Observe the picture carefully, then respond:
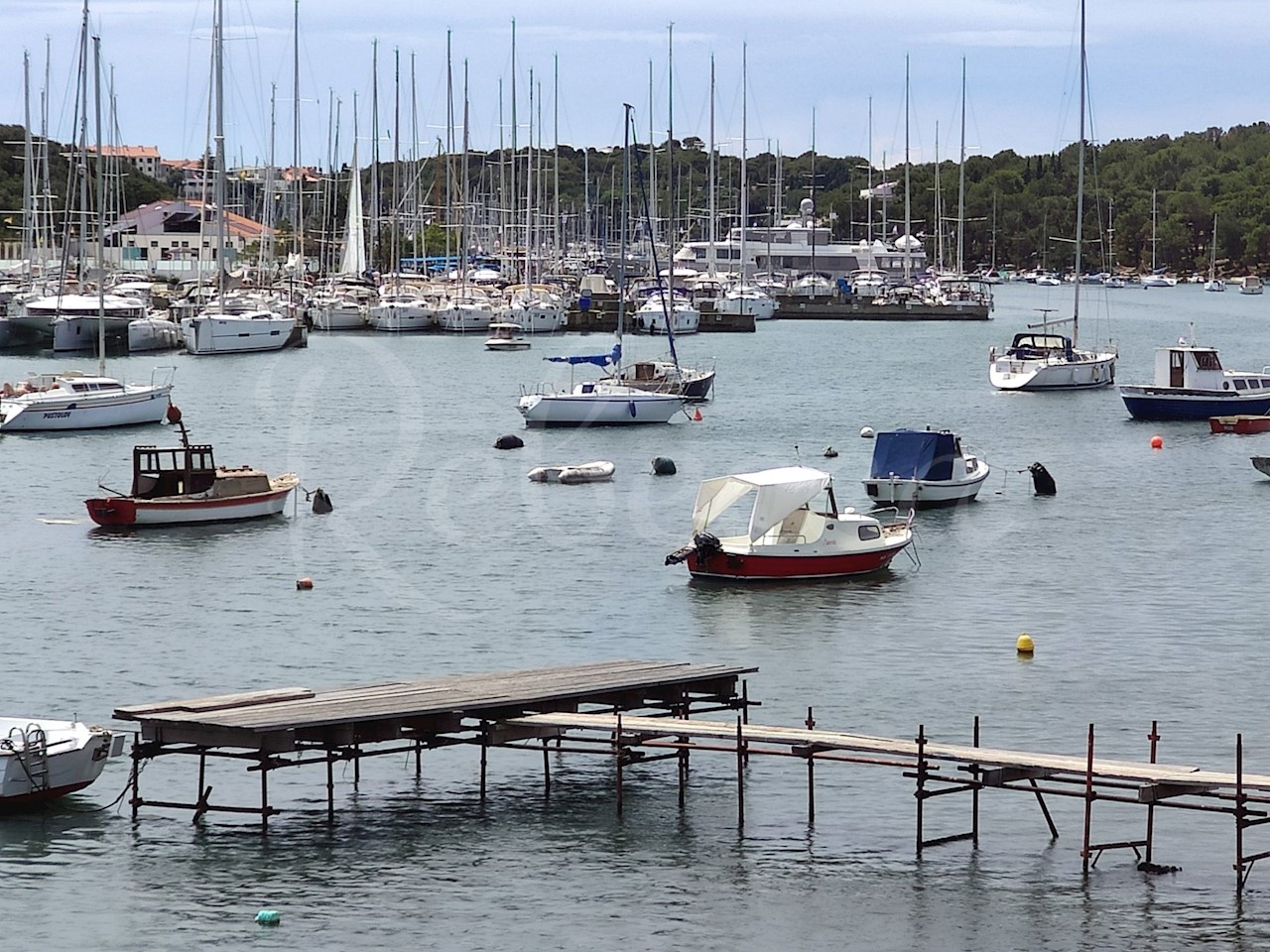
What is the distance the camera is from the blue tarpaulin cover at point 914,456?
7325 cm

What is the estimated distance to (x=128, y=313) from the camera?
15162cm

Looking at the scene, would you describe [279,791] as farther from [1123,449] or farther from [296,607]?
[1123,449]

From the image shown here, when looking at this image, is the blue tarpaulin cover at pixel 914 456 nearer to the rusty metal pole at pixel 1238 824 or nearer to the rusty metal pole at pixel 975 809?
the rusty metal pole at pixel 975 809

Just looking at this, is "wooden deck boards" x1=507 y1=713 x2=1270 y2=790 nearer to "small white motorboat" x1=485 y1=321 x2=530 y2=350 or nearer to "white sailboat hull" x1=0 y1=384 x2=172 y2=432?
"white sailboat hull" x1=0 y1=384 x2=172 y2=432

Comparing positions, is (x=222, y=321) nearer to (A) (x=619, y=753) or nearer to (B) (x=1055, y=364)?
(B) (x=1055, y=364)

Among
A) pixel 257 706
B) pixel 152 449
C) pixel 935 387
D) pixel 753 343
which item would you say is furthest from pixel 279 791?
pixel 753 343

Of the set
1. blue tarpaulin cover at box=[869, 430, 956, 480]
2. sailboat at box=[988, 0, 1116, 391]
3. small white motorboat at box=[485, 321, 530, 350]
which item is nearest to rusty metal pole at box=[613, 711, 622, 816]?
blue tarpaulin cover at box=[869, 430, 956, 480]

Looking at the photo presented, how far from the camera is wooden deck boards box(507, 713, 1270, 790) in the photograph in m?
32.1

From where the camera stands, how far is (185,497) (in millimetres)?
69188

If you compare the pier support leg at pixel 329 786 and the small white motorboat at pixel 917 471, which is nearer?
the pier support leg at pixel 329 786

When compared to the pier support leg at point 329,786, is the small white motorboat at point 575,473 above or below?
above

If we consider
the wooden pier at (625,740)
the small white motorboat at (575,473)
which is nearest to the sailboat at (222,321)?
the small white motorboat at (575,473)

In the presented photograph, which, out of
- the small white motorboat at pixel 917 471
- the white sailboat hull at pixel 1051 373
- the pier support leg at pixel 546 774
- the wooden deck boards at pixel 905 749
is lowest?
the pier support leg at pixel 546 774

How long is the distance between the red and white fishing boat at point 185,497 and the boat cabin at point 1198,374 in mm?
53678
